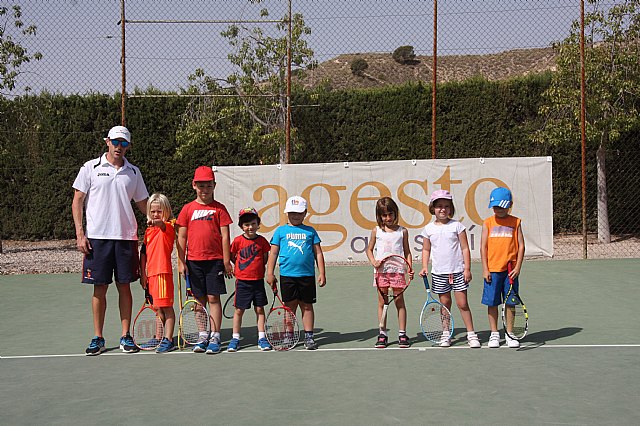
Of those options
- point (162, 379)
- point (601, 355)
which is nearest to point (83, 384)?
point (162, 379)

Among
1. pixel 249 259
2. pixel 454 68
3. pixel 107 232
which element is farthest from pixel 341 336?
pixel 454 68

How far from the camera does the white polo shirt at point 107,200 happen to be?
6.75 m

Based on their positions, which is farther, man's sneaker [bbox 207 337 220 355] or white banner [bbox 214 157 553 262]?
white banner [bbox 214 157 553 262]

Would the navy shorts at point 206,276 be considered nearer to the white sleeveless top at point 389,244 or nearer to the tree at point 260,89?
the white sleeveless top at point 389,244

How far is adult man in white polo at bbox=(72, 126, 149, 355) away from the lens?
675cm

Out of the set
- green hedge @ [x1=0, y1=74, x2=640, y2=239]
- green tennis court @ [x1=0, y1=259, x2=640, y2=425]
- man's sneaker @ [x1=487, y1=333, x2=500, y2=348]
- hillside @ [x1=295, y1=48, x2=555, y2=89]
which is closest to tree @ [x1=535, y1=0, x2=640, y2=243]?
green hedge @ [x1=0, y1=74, x2=640, y2=239]

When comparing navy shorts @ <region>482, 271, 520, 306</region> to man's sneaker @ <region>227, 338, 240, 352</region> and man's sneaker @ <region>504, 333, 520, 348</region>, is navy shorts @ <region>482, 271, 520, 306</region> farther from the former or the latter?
man's sneaker @ <region>227, 338, 240, 352</region>

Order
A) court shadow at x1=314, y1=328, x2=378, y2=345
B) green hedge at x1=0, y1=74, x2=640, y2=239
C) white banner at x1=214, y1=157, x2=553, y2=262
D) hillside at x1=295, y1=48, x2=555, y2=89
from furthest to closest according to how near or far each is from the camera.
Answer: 1. hillside at x1=295, y1=48, x2=555, y2=89
2. green hedge at x1=0, y1=74, x2=640, y2=239
3. white banner at x1=214, y1=157, x2=553, y2=262
4. court shadow at x1=314, y1=328, x2=378, y2=345

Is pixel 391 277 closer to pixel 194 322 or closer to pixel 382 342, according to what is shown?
pixel 382 342

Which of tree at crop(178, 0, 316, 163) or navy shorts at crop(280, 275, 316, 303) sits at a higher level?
tree at crop(178, 0, 316, 163)

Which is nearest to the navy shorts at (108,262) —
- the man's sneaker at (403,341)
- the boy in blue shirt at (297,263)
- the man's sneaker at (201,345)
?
the man's sneaker at (201,345)

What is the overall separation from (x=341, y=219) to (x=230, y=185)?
1.85m

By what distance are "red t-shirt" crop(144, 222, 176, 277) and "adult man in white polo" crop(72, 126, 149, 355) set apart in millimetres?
143

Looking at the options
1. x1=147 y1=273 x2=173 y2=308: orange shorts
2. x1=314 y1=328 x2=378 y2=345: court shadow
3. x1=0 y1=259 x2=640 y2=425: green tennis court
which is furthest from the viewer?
x1=314 y1=328 x2=378 y2=345: court shadow
